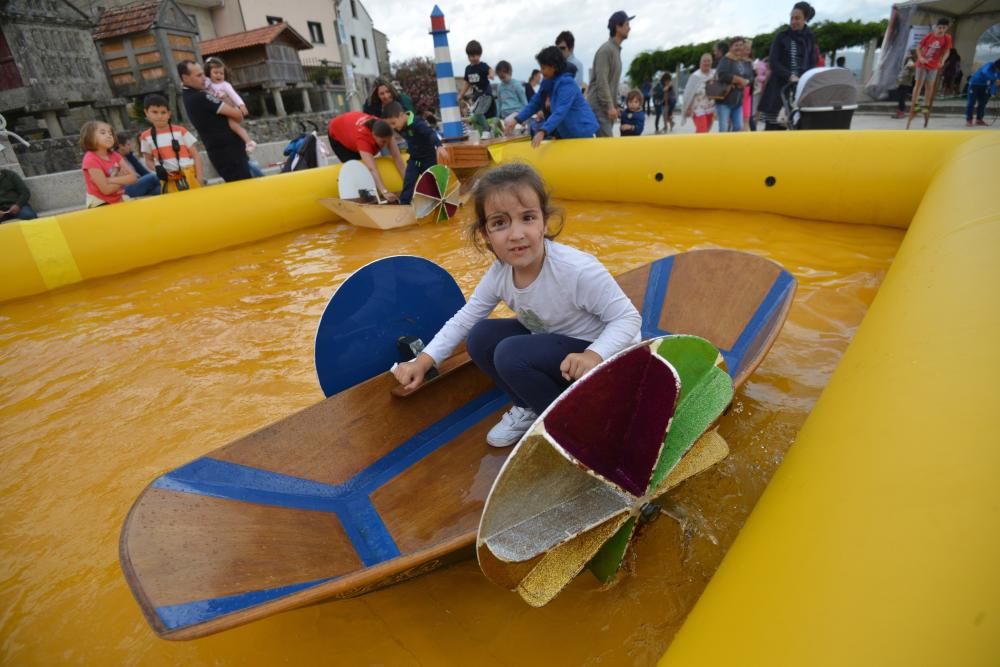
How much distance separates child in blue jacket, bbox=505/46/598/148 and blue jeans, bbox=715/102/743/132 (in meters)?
1.51

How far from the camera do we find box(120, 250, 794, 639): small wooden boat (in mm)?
1081

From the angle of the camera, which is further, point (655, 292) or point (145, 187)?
point (145, 187)

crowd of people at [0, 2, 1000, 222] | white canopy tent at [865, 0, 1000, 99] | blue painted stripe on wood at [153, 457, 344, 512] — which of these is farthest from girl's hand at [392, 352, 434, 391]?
white canopy tent at [865, 0, 1000, 99]

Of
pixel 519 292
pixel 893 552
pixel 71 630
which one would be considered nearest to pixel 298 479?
pixel 71 630

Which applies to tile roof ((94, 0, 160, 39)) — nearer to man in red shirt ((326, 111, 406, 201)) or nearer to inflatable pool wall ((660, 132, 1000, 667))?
man in red shirt ((326, 111, 406, 201))

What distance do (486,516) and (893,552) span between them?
2.12 feet

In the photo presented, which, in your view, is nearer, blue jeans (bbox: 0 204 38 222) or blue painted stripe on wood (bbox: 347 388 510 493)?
blue painted stripe on wood (bbox: 347 388 510 493)

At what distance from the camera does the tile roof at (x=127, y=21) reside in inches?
497

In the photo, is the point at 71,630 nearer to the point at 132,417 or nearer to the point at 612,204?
the point at 132,417

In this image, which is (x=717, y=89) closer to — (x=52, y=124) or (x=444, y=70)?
(x=444, y=70)

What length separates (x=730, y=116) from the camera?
614cm

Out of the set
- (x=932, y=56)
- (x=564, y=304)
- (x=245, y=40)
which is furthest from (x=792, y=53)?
(x=245, y=40)

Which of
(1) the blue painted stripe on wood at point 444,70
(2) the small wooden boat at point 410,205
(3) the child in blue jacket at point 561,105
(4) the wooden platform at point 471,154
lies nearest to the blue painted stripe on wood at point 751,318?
(2) the small wooden boat at point 410,205

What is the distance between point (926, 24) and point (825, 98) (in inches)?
374
